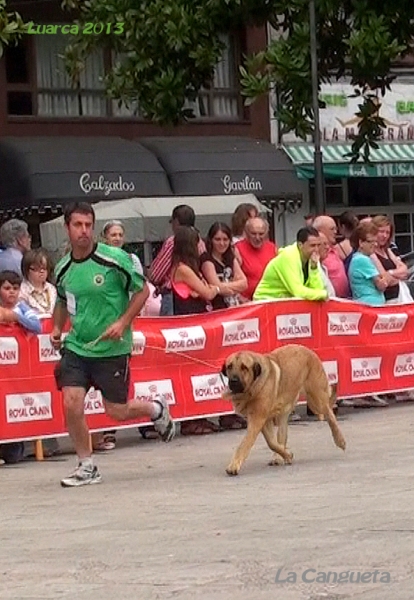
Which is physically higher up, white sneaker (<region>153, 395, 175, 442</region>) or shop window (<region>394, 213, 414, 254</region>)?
shop window (<region>394, 213, 414, 254</region>)

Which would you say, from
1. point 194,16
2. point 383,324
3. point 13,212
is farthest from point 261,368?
point 13,212

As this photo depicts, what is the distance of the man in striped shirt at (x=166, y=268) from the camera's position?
1488cm

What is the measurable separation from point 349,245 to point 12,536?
809 centimetres

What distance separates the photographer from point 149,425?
14.5 metres

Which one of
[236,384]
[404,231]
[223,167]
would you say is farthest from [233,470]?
[404,231]

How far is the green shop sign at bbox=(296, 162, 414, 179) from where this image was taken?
31.6 meters

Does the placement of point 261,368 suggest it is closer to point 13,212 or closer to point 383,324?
point 383,324

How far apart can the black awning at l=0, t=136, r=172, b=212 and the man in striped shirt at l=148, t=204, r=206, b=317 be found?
12.4 m

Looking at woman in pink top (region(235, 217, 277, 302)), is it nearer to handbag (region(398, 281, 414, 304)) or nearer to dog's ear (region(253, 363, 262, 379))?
handbag (region(398, 281, 414, 304))

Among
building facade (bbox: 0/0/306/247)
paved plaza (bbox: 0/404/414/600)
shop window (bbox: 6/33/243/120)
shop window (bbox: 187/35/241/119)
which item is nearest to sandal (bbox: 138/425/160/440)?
paved plaza (bbox: 0/404/414/600)

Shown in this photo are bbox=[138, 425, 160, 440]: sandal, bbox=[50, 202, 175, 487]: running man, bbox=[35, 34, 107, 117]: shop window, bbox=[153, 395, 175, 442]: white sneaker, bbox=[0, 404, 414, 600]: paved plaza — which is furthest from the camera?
bbox=[35, 34, 107, 117]: shop window

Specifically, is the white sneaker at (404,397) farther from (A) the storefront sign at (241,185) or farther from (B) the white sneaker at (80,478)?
(A) the storefront sign at (241,185)

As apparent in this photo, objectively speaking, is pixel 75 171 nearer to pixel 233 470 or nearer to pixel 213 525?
pixel 233 470

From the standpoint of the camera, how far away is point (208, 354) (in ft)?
48.8
